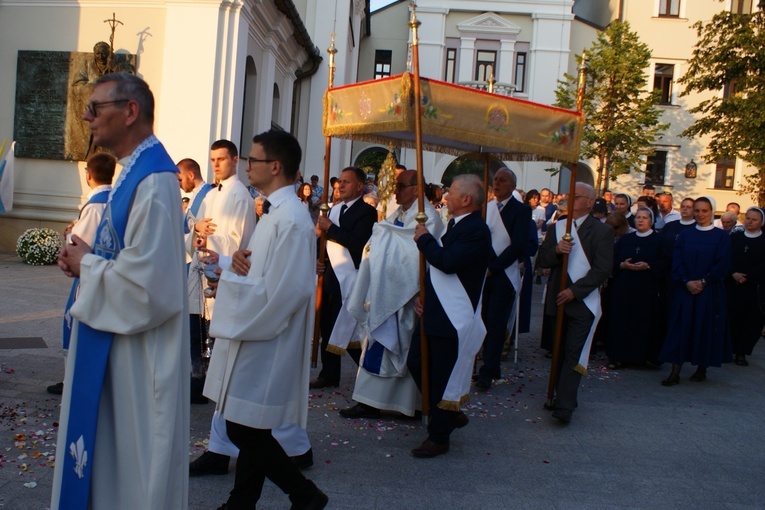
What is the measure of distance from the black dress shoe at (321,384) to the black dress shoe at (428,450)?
1776 millimetres

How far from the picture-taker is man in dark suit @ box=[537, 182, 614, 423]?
6004mm

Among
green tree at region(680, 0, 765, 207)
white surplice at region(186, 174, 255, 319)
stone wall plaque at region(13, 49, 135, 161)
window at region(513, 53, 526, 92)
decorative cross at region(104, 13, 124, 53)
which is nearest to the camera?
white surplice at region(186, 174, 255, 319)

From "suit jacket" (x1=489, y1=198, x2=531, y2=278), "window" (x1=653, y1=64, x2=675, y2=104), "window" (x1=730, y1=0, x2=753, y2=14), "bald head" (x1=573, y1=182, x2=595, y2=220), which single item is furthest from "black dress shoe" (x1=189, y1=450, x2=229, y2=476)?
"window" (x1=730, y1=0, x2=753, y2=14)

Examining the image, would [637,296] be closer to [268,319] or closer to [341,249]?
[341,249]

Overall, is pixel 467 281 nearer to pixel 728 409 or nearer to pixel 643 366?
pixel 728 409

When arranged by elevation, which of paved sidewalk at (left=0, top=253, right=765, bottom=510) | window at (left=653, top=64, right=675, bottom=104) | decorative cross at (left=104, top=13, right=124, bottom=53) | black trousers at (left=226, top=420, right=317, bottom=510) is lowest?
paved sidewalk at (left=0, top=253, right=765, bottom=510)

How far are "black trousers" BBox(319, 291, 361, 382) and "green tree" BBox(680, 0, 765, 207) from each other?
60.6 feet

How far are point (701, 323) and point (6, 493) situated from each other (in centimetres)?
669

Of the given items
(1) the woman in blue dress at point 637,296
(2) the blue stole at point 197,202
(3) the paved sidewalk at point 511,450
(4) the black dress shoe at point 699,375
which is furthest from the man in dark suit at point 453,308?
(4) the black dress shoe at point 699,375

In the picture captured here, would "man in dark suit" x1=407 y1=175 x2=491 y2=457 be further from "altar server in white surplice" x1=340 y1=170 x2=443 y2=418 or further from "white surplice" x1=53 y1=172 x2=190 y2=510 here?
"white surplice" x1=53 y1=172 x2=190 y2=510

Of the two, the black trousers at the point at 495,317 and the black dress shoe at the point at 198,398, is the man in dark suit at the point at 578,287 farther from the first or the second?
the black dress shoe at the point at 198,398

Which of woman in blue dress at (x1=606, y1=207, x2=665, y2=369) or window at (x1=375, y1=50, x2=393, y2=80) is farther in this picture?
window at (x1=375, y1=50, x2=393, y2=80)

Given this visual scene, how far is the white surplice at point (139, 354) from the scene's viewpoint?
2584 millimetres

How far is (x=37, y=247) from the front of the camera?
12062 millimetres
